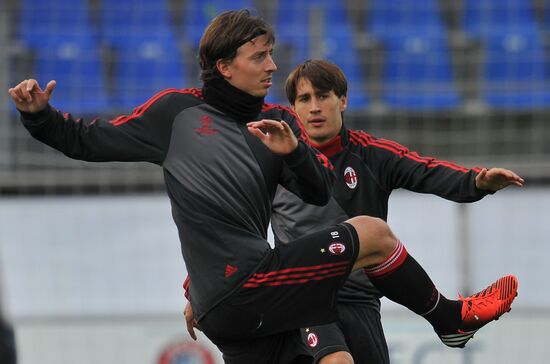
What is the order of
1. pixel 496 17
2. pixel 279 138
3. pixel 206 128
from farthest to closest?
pixel 496 17, pixel 206 128, pixel 279 138

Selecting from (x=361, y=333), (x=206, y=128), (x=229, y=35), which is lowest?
(x=361, y=333)

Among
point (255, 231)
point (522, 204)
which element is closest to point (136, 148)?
point (255, 231)

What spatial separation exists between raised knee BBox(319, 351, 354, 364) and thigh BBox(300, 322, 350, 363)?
2 centimetres

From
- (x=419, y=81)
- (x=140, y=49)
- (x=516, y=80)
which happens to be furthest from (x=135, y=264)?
(x=516, y=80)

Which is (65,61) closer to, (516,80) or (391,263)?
(516,80)

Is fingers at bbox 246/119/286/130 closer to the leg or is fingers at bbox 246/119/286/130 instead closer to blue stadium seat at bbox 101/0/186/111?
the leg

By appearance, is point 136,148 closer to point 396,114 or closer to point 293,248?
point 293,248

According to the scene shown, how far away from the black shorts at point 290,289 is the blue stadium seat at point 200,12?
7.08m

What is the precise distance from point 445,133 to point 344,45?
5.86 feet

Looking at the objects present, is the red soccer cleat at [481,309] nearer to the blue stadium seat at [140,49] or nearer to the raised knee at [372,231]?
the raised knee at [372,231]

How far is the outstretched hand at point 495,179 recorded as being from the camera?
5.00 metres

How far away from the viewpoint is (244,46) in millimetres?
4688

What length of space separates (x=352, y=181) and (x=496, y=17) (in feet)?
21.3

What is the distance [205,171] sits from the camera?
4.65 metres
